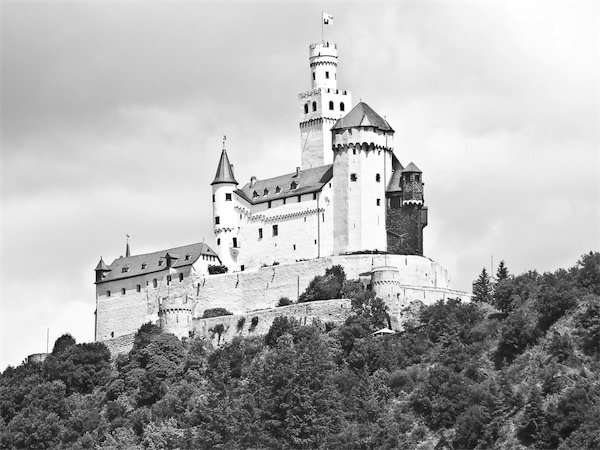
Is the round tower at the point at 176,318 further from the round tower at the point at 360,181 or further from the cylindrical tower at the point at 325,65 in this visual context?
the cylindrical tower at the point at 325,65

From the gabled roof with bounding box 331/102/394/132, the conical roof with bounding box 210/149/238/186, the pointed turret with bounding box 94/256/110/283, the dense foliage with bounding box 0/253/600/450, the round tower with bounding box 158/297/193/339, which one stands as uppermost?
the gabled roof with bounding box 331/102/394/132

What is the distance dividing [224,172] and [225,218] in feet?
10.4

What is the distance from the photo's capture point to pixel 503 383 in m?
97.1

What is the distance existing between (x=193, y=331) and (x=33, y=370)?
10895 millimetres

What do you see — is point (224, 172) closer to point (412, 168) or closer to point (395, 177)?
point (395, 177)

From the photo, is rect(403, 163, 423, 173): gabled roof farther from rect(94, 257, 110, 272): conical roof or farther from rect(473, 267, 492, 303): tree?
rect(94, 257, 110, 272): conical roof

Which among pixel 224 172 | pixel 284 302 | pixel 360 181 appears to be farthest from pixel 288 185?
pixel 284 302

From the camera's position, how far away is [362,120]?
378ft

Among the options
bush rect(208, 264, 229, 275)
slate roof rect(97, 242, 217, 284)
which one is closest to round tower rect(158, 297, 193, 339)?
bush rect(208, 264, 229, 275)

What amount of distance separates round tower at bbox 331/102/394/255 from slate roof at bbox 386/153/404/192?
363 mm

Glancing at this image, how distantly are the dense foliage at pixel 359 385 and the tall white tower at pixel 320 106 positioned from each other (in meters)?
11.5

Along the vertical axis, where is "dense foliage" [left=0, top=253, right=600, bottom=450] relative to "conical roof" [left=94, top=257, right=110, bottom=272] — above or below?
below

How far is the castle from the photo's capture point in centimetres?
11231

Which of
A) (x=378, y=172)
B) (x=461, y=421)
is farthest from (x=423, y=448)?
(x=378, y=172)
